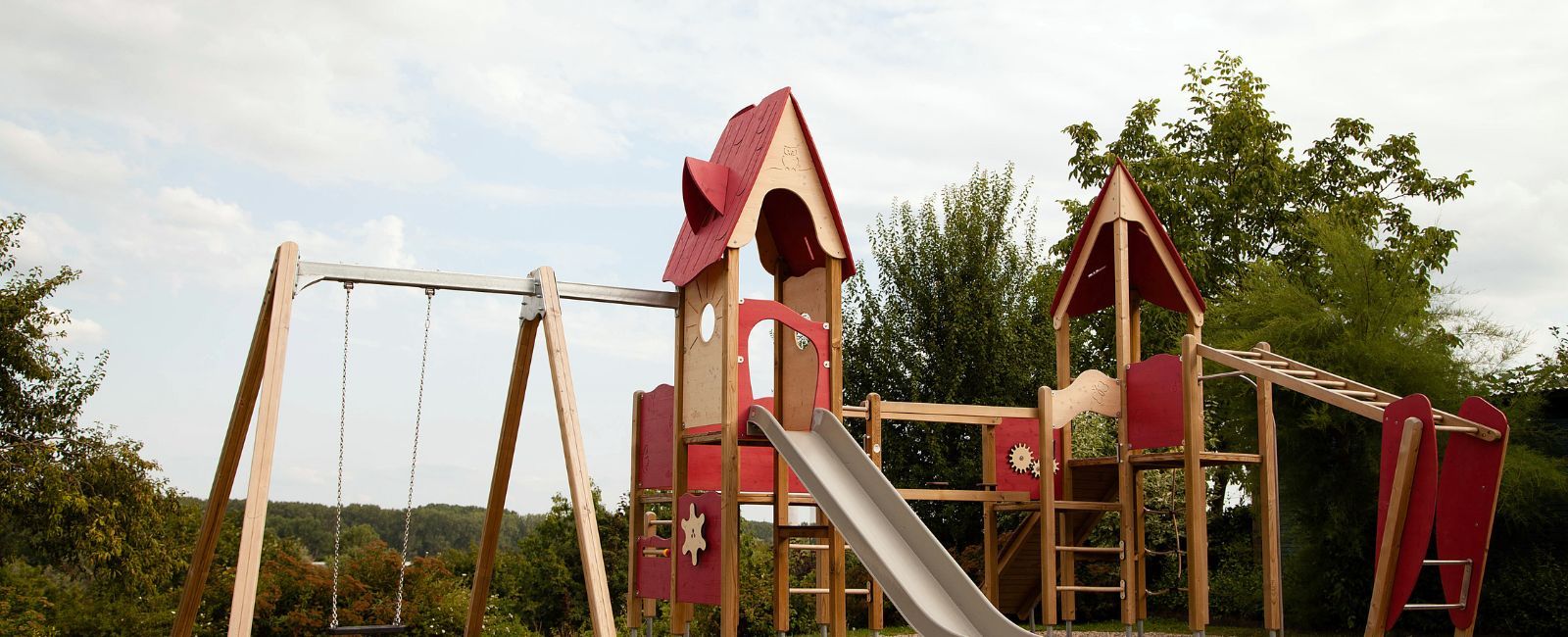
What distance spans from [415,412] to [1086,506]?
5.50 m

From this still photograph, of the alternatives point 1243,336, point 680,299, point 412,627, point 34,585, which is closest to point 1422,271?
point 1243,336

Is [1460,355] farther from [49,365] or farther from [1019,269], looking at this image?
[49,365]

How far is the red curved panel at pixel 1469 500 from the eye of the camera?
7254mm

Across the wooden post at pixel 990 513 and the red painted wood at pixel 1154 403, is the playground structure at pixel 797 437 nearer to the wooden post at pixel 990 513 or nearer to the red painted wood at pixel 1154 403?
the red painted wood at pixel 1154 403

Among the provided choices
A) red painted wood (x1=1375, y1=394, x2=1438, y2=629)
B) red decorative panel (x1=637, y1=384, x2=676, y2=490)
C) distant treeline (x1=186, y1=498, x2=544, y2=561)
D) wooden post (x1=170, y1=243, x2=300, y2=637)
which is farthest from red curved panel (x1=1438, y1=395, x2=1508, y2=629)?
distant treeline (x1=186, y1=498, x2=544, y2=561)

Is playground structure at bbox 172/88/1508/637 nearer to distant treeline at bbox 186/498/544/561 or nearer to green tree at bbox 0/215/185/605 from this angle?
green tree at bbox 0/215/185/605

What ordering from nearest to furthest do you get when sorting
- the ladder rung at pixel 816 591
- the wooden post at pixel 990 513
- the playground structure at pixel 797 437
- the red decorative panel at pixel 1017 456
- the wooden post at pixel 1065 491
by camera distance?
the playground structure at pixel 797 437 < the ladder rung at pixel 816 591 < the wooden post at pixel 1065 491 < the red decorative panel at pixel 1017 456 < the wooden post at pixel 990 513

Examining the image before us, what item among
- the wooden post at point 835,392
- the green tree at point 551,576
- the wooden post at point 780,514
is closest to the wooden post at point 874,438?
the wooden post at point 780,514

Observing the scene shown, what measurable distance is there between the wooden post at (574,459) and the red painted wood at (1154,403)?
15.7ft

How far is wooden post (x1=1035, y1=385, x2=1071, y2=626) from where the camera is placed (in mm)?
9242

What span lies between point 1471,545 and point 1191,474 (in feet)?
6.68

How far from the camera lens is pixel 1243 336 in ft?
43.3

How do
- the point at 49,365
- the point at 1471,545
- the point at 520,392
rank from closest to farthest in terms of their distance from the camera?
the point at 1471,545, the point at 520,392, the point at 49,365

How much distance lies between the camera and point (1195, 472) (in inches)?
353
